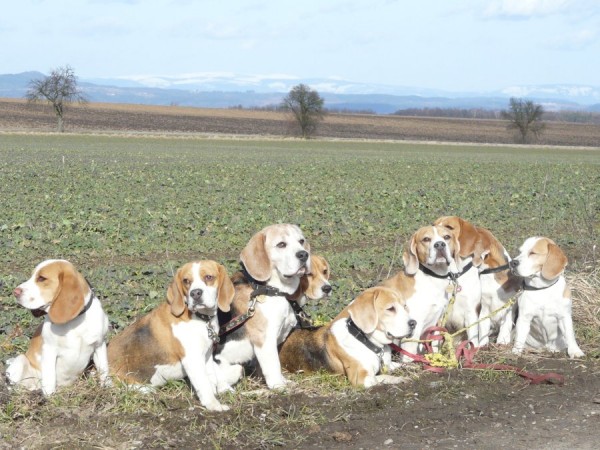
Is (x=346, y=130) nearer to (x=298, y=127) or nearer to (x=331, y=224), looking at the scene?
(x=298, y=127)

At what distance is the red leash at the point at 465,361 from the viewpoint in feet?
24.8

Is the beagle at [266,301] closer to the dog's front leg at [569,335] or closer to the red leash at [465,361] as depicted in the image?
the red leash at [465,361]

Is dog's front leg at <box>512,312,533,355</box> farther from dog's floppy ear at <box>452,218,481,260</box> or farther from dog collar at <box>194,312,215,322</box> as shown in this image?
dog collar at <box>194,312,215,322</box>

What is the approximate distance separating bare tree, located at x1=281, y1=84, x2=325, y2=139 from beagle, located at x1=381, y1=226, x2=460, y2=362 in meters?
99.1

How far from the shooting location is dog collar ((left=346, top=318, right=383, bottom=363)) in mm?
7355

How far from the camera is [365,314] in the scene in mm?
7219

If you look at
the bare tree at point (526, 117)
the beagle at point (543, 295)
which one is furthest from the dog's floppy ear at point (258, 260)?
the bare tree at point (526, 117)

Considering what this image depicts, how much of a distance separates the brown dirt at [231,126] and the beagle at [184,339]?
3571 inches

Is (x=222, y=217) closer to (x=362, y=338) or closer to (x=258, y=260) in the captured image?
(x=258, y=260)

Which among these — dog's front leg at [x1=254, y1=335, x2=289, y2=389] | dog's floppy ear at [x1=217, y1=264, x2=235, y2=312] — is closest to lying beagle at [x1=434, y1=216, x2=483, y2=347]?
dog's front leg at [x1=254, y1=335, x2=289, y2=389]

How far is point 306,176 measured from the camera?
34312 millimetres

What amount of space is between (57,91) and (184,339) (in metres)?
100.0

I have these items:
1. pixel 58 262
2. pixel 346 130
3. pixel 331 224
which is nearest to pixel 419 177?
pixel 331 224

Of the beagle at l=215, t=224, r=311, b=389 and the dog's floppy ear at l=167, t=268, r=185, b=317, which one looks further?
the beagle at l=215, t=224, r=311, b=389
